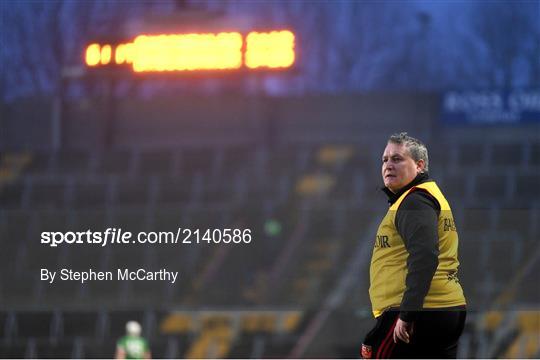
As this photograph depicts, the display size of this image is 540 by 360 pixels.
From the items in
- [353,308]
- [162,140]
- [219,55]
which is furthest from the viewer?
[353,308]

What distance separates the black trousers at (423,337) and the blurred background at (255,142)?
0.74 m

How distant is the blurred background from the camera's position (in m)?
3.69

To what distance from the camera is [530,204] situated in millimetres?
3855

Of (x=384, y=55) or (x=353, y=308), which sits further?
(x=353, y=308)

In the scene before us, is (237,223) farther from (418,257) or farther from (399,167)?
(418,257)

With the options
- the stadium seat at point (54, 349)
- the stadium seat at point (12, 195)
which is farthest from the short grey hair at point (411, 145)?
the stadium seat at point (54, 349)

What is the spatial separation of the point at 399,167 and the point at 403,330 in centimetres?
47

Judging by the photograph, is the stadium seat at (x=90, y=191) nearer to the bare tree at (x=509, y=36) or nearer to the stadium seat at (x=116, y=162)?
the stadium seat at (x=116, y=162)

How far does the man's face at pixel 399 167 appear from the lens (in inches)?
121

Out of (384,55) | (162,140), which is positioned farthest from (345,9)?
(162,140)

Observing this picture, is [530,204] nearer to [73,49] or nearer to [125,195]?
[125,195]

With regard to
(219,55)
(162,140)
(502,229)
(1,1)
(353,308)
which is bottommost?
(353,308)

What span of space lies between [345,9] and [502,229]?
100cm

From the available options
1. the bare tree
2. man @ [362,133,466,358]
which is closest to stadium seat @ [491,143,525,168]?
the bare tree
